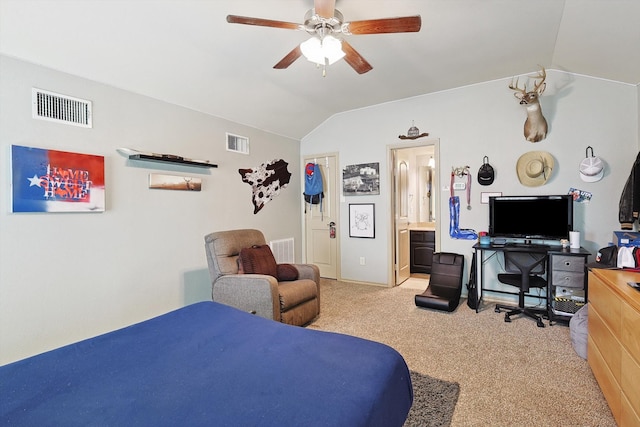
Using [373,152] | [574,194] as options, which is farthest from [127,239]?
[574,194]

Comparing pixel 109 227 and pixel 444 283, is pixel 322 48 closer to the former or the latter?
pixel 109 227

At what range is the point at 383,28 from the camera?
205cm

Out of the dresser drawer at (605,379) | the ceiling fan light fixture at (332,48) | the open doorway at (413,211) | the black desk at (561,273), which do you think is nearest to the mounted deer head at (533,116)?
the open doorway at (413,211)

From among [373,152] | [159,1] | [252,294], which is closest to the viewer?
[159,1]

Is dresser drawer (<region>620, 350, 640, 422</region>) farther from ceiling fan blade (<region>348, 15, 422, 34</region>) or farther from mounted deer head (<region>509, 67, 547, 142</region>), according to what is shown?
mounted deer head (<region>509, 67, 547, 142</region>)

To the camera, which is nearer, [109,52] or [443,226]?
[109,52]

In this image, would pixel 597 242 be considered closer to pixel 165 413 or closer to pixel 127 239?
pixel 165 413

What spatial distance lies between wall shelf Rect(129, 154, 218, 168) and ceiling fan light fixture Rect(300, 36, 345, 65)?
189 cm

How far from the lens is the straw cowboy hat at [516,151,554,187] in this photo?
12.0 feet

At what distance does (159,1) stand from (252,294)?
2497mm

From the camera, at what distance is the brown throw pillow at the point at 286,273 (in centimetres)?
342

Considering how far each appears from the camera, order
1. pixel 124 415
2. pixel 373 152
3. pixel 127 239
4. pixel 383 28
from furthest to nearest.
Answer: pixel 373 152, pixel 127 239, pixel 383 28, pixel 124 415

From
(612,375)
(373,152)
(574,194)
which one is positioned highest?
(373,152)

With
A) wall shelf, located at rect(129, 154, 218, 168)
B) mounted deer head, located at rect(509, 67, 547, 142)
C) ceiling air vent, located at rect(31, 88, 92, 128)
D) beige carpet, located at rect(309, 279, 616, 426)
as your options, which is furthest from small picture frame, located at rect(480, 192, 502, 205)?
ceiling air vent, located at rect(31, 88, 92, 128)
